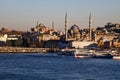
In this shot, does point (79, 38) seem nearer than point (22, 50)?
No

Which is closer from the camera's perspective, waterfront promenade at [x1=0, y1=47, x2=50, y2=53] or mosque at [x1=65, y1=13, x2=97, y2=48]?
waterfront promenade at [x1=0, y1=47, x2=50, y2=53]

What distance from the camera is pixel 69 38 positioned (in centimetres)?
9606

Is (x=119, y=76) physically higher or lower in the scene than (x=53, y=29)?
lower

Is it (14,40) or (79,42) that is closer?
(79,42)

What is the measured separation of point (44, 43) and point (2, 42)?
22.2 feet

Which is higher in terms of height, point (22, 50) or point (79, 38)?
point (79, 38)

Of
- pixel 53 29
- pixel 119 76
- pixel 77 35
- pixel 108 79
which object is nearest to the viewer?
pixel 108 79

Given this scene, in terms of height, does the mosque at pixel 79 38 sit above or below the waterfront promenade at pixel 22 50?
above

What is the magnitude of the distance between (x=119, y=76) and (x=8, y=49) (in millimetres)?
56377

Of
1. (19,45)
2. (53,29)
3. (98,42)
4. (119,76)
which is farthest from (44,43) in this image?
(119,76)

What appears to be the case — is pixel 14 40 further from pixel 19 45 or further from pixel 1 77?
pixel 1 77

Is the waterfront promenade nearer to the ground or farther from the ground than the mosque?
nearer to the ground

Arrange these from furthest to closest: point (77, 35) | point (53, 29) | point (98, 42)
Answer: point (53, 29)
point (77, 35)
point (98, 42)

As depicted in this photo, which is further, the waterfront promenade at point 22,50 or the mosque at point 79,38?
the mosque at point 79,38
